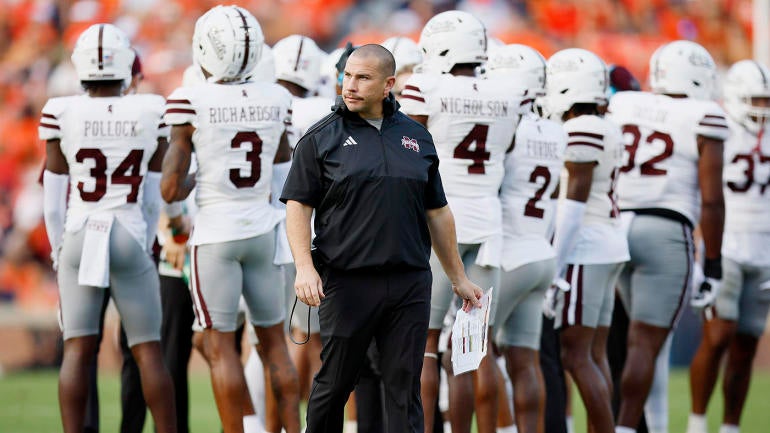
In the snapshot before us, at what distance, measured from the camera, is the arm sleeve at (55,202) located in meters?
6.56

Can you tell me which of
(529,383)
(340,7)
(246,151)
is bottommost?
(529,383)

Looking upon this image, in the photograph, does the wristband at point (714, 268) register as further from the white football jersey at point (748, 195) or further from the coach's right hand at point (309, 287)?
the coach's right hand at point (309, 287)

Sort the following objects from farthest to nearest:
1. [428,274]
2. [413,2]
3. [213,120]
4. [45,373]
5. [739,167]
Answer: [413,2]
[45,373]
[739,167]
[213,120]
[428,274]

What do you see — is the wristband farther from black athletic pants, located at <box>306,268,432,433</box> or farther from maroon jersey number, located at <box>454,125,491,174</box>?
black athletic pants, located at <box>306,268,432,433</box>

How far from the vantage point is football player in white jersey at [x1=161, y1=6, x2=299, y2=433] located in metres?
6.35

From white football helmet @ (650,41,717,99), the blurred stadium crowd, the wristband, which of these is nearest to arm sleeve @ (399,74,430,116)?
white football helmet @ (650,41,717,99)

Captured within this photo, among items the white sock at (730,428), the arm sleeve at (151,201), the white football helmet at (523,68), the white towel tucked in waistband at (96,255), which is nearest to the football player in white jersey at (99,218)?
the white towel tucked in waistband at (96,255)

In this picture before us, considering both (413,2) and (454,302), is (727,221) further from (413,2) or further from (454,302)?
(413,2)

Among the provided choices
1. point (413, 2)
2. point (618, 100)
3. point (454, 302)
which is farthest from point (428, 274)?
point (413, 2)

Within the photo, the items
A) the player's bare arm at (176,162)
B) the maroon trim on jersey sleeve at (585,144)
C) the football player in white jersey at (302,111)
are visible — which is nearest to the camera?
the player's bare arm at (176,162)

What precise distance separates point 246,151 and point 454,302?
1567 millimetres

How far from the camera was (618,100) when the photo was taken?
7.92 metres

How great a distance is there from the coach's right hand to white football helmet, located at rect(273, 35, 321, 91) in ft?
10.2

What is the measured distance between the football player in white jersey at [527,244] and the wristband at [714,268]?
1449 mm
